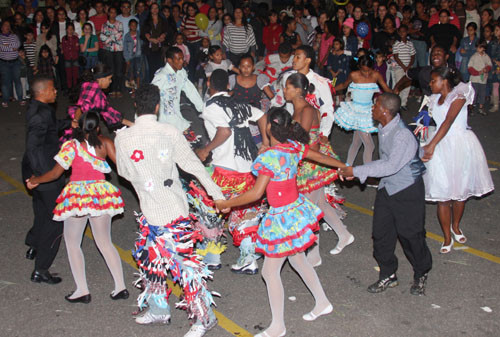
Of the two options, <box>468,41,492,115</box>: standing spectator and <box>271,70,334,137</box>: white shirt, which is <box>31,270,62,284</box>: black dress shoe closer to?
<box>271,70,334,137</box>: white shirt

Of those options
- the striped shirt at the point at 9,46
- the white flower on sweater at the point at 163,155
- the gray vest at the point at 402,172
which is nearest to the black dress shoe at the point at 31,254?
the white flower on sweater at the point at 163,155

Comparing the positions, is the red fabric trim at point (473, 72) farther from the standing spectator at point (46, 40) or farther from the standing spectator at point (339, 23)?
the standing spectator at point (46, 40)

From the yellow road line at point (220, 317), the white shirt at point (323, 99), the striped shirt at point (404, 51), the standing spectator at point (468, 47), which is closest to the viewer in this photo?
the yellow road line at point (220, 317)

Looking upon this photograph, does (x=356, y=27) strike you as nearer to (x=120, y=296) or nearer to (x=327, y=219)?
(x=327, y=219)

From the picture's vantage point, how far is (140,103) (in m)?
4.64

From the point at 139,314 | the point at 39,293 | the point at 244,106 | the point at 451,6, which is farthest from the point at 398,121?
the point at 451,6

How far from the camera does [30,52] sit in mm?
13797

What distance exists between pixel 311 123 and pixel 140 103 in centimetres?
189

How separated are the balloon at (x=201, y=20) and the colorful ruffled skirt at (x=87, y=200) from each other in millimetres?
10518

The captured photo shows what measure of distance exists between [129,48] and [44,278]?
383 inches

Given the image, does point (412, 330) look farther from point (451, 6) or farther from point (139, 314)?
point (451, 6)

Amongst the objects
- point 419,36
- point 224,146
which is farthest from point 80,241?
point 419,36

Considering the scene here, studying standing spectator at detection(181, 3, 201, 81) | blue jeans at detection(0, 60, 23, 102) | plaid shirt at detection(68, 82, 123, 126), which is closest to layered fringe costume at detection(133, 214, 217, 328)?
plaid shirt at detection(68, 82, 123, 126)

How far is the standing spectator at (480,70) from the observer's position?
476 inches
